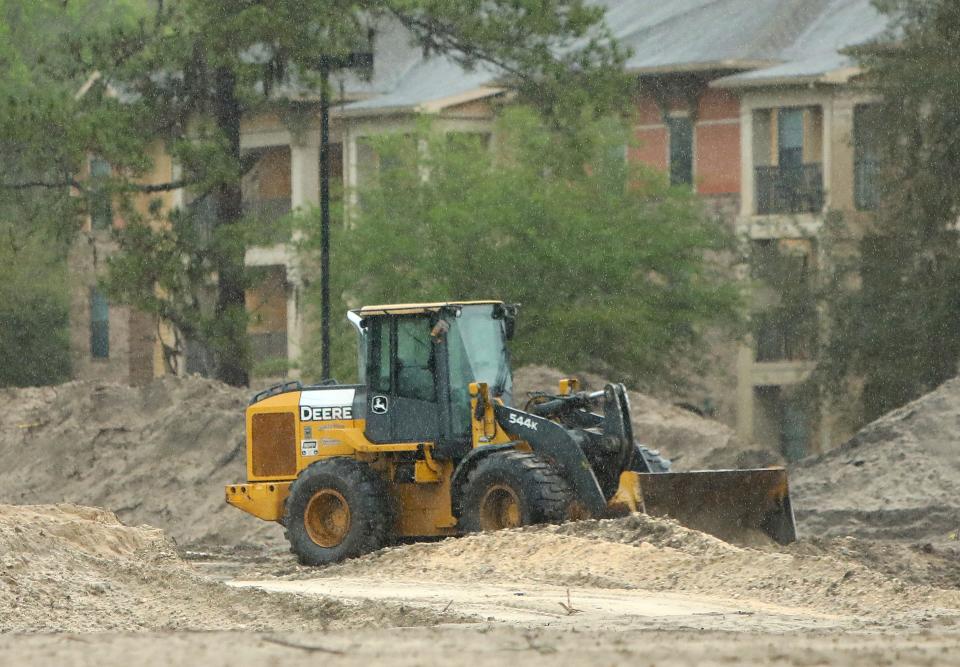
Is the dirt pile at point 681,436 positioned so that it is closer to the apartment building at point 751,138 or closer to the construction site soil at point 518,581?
the construction site soil at point 518,581

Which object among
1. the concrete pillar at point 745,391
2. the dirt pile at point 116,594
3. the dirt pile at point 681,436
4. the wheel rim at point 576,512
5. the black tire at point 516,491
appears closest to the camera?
the dirt pile at point 116,594

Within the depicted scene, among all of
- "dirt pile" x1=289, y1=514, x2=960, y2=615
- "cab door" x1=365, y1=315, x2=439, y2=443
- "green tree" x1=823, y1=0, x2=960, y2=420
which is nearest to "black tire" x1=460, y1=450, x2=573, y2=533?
"dirt pile" x1=289, y1=514, x2=960, y2=615

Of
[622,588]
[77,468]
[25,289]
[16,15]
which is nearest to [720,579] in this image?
[622,588]

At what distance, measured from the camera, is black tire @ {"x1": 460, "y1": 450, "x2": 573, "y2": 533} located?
19.2 m

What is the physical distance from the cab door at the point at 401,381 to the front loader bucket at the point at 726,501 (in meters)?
2.40

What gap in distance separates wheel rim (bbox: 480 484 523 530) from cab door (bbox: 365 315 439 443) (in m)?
1.13

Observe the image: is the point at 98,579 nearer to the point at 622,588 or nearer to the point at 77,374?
the point at 622,588

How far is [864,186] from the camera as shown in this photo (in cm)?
4288

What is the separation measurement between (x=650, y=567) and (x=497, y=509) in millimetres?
2670

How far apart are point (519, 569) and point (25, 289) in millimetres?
37454

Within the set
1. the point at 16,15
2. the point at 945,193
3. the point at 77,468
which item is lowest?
the point at 77,468

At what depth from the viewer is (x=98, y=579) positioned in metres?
15.9

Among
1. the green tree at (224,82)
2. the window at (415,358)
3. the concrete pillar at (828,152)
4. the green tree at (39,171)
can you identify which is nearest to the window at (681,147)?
the concrete pillar at (828,152)

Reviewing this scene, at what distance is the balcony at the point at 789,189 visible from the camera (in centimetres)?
4378
